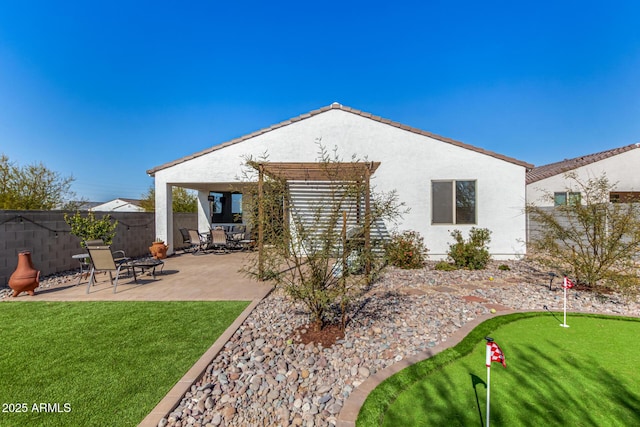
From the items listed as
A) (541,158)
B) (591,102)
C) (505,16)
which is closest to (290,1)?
(505,16)

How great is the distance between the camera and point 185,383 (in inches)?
125

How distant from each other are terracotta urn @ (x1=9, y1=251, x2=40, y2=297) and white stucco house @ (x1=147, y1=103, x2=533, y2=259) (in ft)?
18.7

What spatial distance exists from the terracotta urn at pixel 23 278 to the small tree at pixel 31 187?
6.73 m

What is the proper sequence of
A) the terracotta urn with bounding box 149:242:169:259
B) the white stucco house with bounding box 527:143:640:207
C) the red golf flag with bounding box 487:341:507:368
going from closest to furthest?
1. the red golf flag with bounding box 487:341:507:368
2. the terracotta urn with bounding box 149:242:169:259
3. the white stucco house with bounding box 527:143:640:207

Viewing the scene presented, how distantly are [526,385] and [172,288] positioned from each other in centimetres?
757

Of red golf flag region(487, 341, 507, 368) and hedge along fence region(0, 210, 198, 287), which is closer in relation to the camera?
red golf flag region(487, 341, 507, 368)

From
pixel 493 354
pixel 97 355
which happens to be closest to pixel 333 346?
pixel 493 354

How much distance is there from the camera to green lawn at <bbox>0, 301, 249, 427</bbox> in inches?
110

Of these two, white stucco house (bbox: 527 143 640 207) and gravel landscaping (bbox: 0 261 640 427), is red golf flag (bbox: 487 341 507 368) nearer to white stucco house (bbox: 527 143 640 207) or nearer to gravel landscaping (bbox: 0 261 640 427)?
gravel landscaping (bbox: 0 261 640 427)

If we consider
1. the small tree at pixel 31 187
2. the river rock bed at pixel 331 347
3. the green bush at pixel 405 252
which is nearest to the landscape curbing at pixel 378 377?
the river rock bed at pixel 331 347

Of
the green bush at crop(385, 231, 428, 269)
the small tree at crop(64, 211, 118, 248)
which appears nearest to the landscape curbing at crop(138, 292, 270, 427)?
the green bush at crop(385, 231, 428, 269)

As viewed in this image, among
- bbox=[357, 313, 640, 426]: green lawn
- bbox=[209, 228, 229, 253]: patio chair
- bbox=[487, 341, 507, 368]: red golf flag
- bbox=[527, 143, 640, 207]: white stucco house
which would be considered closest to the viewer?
bbox=[487, 341, 507, 368]: red golf flag

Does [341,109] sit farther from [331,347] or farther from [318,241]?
[331,347]

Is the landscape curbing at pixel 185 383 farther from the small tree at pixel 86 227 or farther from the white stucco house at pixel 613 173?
the white stucco house at pixel 613 173
